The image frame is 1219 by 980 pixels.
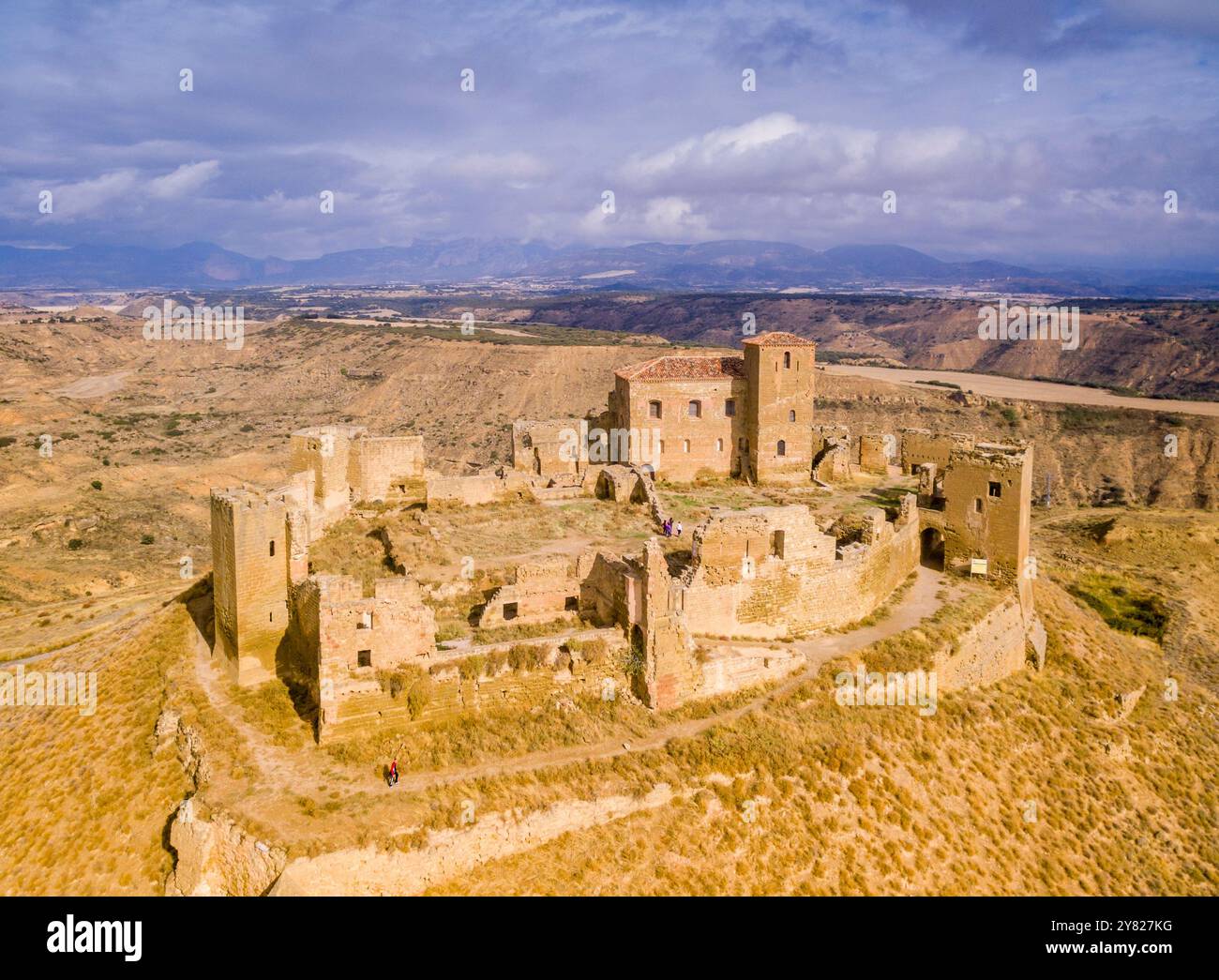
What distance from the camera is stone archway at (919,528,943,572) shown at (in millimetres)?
28989

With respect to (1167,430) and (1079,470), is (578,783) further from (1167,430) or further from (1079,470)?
(1167,430)

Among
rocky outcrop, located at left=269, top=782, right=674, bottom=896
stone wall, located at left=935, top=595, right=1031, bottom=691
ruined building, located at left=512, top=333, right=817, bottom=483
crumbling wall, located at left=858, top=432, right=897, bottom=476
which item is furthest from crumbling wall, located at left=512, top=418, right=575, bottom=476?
rocky outcrop, located at left=269, top=782, right=674, bottom=896

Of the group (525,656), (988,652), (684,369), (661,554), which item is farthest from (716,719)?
(684,369)

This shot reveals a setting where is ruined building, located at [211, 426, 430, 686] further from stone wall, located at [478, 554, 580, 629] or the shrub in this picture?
stone wall, located at [478, 554, 580, 629]

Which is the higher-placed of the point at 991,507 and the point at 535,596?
the point at 991,507

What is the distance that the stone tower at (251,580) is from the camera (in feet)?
61.7

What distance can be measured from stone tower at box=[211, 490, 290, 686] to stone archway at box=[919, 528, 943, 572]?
1953cm

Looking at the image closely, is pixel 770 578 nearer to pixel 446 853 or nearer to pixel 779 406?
pixel 446 853

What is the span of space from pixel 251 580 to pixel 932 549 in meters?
20.8

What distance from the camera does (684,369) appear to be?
125 feet

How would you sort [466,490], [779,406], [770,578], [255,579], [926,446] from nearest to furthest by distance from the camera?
[255,579] < [770,578] < [466,490] < [779,406] < [926,446]

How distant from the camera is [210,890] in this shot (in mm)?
13852

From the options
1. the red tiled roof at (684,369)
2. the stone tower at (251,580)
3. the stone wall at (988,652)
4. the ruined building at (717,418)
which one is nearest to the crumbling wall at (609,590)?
the stone tower at (251,580)

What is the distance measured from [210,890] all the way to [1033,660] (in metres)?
22.5
